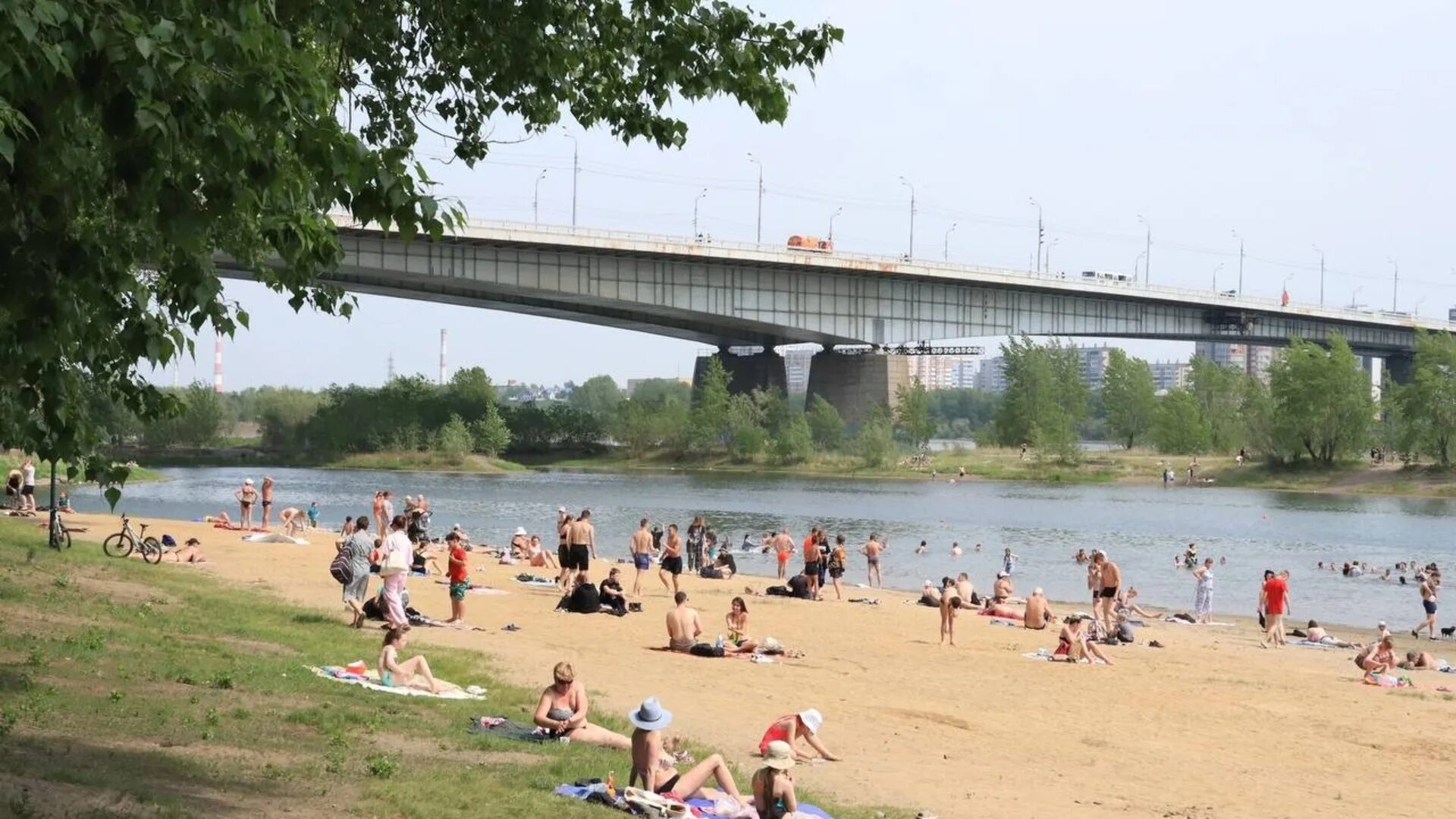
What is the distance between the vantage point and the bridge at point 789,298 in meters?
72.9

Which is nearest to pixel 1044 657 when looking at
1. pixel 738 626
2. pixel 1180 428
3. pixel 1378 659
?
pixel 738 626

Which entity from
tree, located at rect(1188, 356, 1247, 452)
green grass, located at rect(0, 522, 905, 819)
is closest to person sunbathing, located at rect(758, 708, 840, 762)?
green grass, located at rect(0, 522, 905, 819)

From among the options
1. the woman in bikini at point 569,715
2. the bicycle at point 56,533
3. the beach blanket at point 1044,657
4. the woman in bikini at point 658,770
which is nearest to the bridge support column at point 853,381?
the beach blanket at point 1044,657

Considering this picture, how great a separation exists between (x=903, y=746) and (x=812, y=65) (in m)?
8.00

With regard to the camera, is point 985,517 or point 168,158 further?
point 985,517

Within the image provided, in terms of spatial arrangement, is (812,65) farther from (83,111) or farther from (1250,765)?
(1250,765)

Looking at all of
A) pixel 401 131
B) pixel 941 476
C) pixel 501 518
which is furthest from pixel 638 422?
pixel 401 131

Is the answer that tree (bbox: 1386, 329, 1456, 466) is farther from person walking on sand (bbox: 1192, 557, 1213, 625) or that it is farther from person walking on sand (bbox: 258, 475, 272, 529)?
person walking on sand (bbox: 258, 475, 272, 529)

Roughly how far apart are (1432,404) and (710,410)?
4727 cm

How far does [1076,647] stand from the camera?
24.2m

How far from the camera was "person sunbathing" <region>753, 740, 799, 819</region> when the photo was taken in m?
11.8

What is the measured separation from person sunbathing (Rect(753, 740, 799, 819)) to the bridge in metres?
48.2

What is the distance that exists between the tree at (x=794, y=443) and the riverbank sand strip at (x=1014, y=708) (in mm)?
80644

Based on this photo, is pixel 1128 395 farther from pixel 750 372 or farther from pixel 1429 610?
pixel 1429 610
